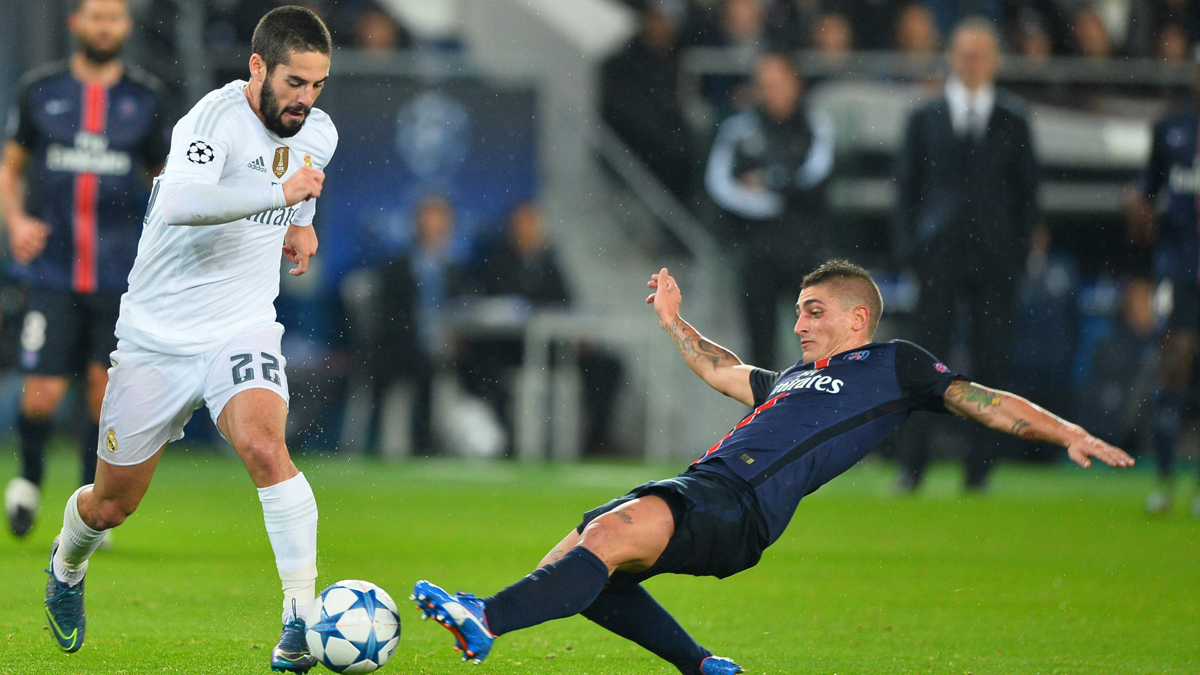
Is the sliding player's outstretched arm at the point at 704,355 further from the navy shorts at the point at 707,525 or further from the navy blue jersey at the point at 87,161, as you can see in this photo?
the navy blue jersey at the point at 87,161

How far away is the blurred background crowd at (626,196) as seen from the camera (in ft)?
37.6

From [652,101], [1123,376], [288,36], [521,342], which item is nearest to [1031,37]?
[1123,376]

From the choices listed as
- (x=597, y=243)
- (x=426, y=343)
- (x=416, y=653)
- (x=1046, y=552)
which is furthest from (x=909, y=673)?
(x=597, y=243)

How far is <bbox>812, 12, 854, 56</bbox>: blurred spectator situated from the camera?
1271 centimetres

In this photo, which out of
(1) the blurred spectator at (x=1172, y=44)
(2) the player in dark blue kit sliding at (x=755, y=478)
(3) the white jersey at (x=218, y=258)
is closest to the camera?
(2) the player in dark blue kit sliding at (x=755, y=478)

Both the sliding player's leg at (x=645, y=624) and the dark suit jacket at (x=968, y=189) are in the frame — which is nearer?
the sliding player's leg at (x=645, y=624)

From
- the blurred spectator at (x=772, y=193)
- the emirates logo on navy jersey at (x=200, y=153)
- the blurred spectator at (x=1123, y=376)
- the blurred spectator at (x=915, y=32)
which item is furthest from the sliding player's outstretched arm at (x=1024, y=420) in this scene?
the blurred spectator at (x=915, y=32)

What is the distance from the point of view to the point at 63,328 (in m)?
7.33

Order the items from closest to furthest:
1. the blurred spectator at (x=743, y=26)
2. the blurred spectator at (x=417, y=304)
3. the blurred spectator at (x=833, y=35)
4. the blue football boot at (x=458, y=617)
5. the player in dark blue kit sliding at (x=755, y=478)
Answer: the blue football boot at (x=458, y=617), the player in dark blue kit sliding at (x=755, y=478), the blurred spectator at (x=417, y=304), the blurred spectator at (x=743, y=26), the blurred spectator at (x=833, y=35)

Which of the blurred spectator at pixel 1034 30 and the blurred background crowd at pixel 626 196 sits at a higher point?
the blurred spectator at pixel 1034 30

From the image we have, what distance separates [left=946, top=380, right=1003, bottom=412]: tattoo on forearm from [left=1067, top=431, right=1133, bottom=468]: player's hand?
28 cm

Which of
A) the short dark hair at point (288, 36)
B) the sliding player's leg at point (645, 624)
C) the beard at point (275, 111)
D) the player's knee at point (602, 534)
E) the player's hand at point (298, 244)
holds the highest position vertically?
the short dark hair at point (288, 36)

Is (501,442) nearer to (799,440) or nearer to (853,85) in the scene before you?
(853,85)

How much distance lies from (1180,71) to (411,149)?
22.7ft
